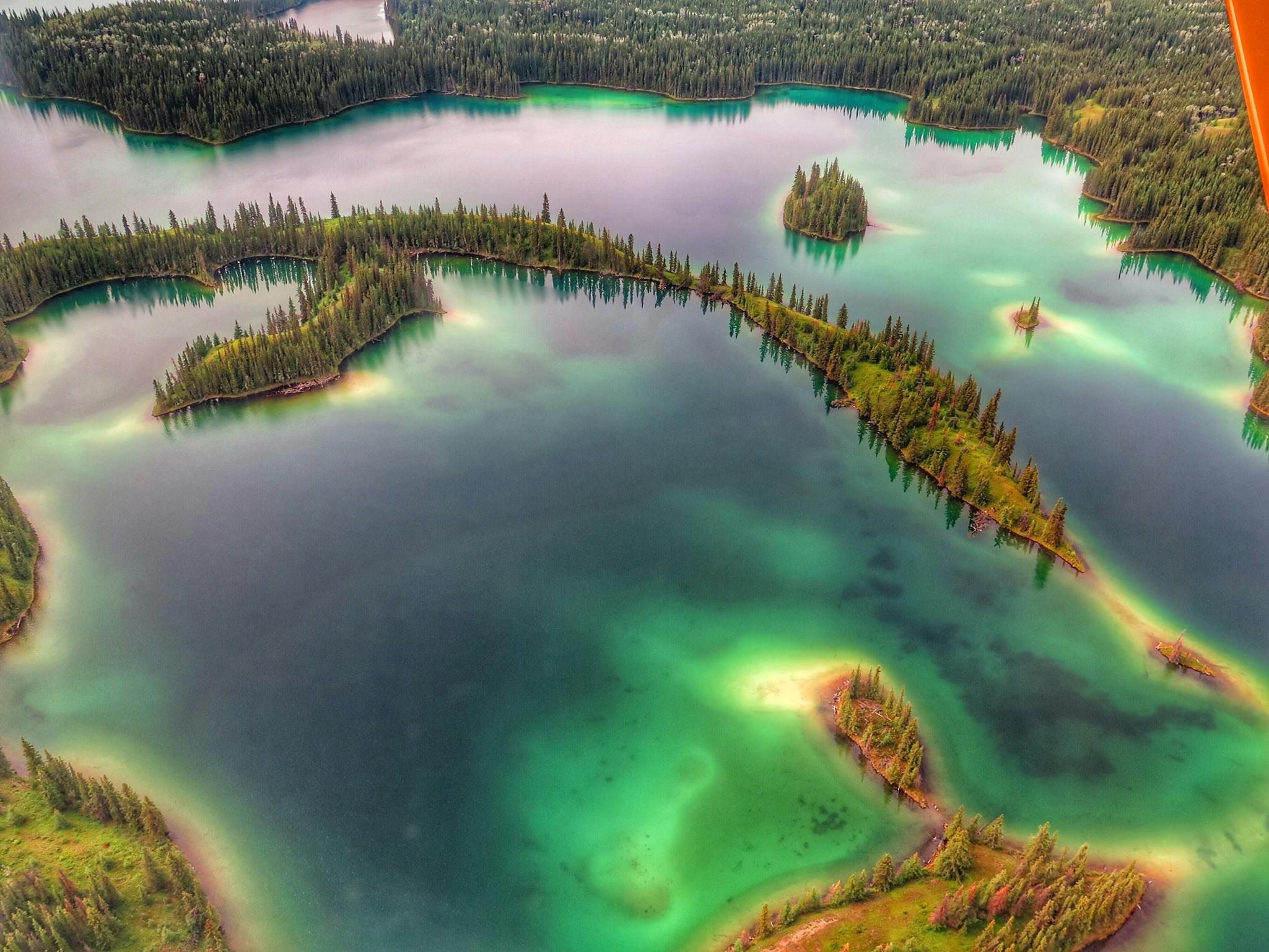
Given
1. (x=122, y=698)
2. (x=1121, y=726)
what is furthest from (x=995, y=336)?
(x=122, y=698)

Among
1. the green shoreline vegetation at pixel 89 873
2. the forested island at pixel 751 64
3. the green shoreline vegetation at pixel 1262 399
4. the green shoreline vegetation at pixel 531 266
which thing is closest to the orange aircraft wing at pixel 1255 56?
the green shoreline vegetation at pixel 89 873

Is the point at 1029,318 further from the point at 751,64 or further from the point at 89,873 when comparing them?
the point at 751,64

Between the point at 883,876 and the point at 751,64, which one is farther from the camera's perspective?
the point at 751,64


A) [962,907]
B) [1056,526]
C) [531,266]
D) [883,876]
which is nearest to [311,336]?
[531,266]

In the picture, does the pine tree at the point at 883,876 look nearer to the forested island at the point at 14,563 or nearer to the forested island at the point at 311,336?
the forested island at the point at 14,563

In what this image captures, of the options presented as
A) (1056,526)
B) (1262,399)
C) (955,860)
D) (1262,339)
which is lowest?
(955,860)
